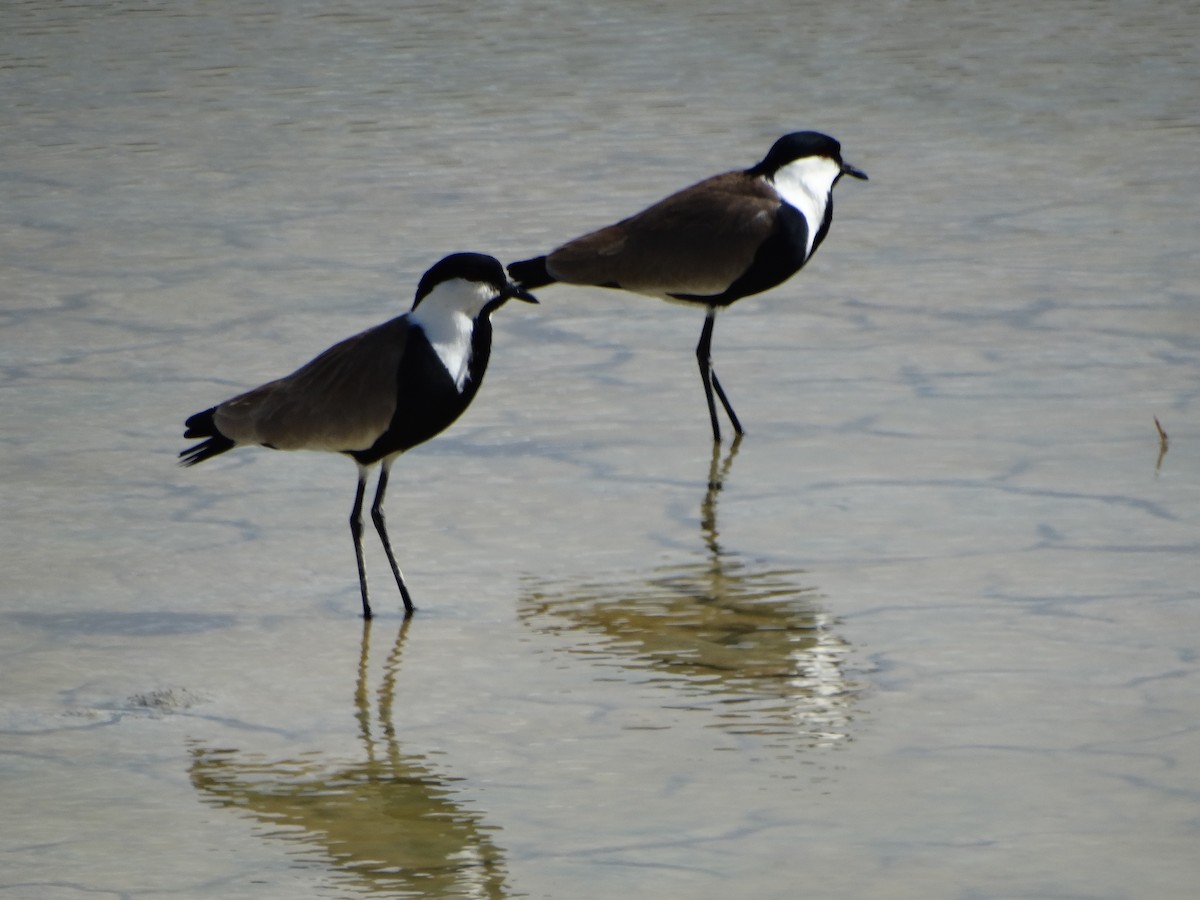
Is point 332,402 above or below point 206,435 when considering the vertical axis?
above

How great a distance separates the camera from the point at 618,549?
20.6ft

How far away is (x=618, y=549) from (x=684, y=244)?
1.85 m

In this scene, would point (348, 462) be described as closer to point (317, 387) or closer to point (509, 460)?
point (509, 460)

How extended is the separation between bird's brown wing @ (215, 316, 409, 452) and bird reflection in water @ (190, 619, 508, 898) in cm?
105

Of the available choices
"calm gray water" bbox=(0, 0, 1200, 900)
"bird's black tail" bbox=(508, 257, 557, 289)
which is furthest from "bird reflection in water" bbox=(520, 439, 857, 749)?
"bird's black tail" bbox=(508, 257, 557, 289)

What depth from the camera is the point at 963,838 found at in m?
4.30

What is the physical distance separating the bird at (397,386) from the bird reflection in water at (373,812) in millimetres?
1009

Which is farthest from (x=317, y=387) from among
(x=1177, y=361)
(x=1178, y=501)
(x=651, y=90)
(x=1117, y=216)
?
(x=651, y=90)

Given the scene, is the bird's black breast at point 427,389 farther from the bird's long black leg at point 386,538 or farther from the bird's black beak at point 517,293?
the bird's long black leg at point 386,538

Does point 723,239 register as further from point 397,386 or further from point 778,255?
point 397,386

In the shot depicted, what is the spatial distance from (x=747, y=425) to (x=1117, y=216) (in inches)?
140

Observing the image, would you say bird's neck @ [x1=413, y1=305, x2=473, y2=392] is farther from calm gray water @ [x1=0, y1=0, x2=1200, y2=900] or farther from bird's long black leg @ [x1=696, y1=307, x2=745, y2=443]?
bird's long black leg @ [x1=696, y1=307, x2=745, y2=443]

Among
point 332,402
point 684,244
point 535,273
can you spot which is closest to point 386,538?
point 332,402

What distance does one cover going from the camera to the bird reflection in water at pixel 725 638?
5020mm
